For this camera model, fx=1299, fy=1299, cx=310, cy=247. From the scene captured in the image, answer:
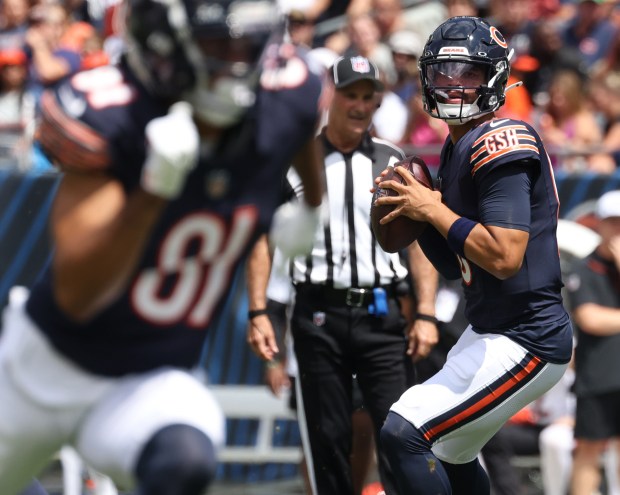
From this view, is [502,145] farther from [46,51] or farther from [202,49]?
[46,51]

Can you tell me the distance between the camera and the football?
4.51 metres

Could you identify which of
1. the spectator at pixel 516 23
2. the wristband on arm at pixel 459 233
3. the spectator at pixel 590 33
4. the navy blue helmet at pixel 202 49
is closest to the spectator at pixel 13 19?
the spectator at pixel 516 23

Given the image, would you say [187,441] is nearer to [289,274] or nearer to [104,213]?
[104,213]

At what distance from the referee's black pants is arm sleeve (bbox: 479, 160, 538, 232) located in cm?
140

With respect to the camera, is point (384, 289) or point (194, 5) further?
point (384, 289)

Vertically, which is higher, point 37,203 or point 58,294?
point 58,294

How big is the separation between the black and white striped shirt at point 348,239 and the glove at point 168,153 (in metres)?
2.39

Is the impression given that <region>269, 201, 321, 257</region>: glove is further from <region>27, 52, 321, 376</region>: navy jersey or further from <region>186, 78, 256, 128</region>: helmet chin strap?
<region>186, 78, 256, 128</region>: helmet chin strap

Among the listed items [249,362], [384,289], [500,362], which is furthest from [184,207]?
[249,362]

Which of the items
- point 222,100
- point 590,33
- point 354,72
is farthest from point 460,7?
point 222,100

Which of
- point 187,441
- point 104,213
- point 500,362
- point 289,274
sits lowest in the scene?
point 289,274

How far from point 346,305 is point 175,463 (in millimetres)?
2400

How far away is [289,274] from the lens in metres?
5.77

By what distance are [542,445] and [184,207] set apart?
408cm
